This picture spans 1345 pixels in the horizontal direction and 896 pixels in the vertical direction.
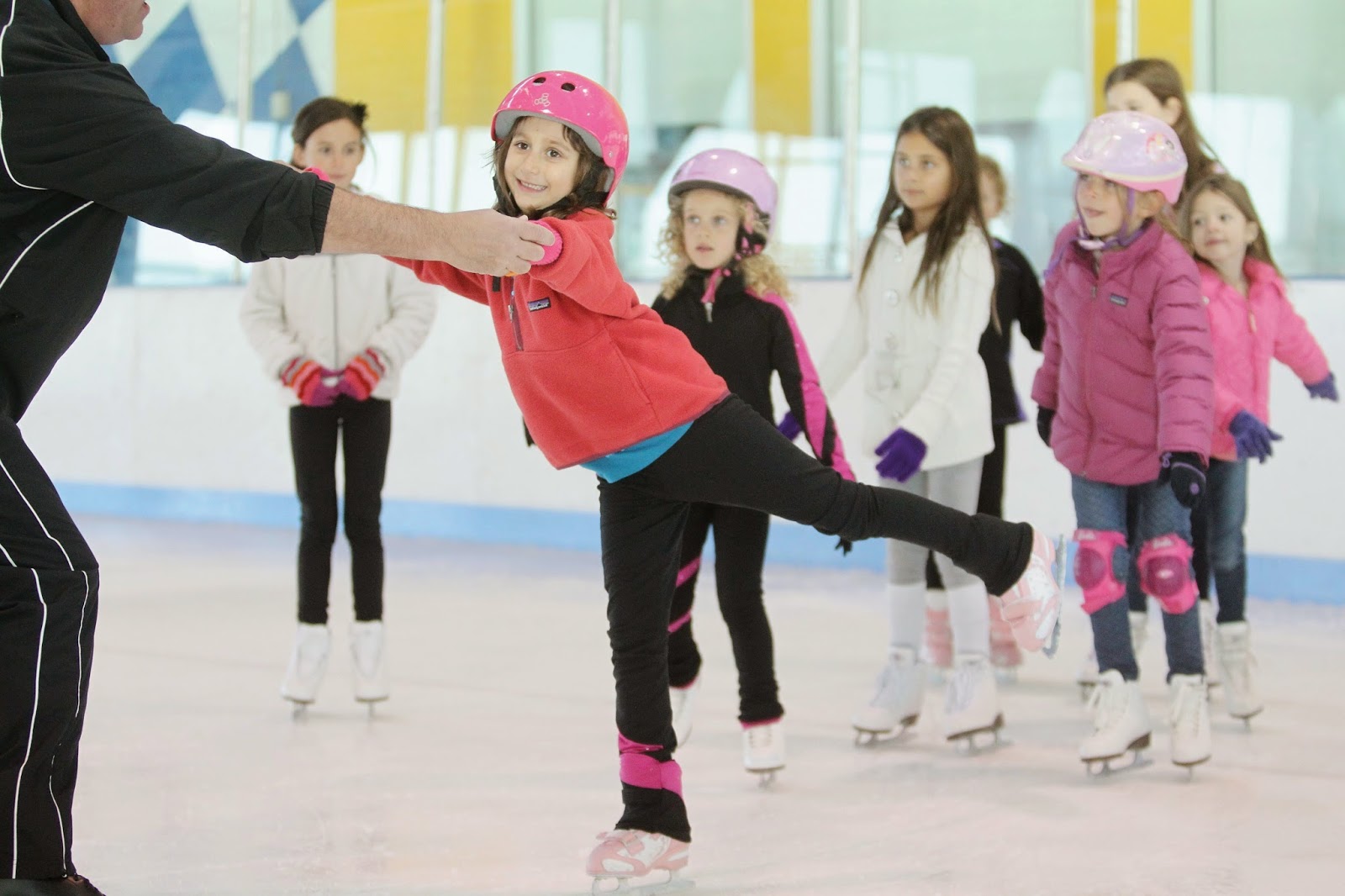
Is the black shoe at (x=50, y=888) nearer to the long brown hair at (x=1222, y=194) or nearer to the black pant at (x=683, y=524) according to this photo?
the black pant at (x=683, y=524)

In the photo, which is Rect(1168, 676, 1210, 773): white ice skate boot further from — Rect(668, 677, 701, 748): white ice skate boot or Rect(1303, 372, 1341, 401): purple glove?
Rect(1303, 372, 1341, 401): purple glove

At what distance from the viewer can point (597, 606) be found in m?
5.27

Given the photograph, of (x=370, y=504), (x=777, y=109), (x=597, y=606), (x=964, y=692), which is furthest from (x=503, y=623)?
(x=777, y=109)

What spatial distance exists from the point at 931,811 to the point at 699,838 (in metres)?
0.43

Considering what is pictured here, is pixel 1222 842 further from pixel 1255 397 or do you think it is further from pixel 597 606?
pixel 597 606

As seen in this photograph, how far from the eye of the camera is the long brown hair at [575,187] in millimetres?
2312

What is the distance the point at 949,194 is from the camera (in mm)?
3316

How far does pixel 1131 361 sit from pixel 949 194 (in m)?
0.56

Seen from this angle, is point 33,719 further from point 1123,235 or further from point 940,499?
point 1123,235

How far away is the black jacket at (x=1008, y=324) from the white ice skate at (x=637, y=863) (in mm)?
1880

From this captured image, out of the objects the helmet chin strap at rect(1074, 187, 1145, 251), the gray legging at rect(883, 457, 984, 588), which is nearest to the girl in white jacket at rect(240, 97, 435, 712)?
the gray legging at rect(883, 457, 984, 588)

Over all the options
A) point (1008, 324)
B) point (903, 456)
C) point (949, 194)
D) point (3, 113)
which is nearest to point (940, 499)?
point (903, 456)

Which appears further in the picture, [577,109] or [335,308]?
[335,308]

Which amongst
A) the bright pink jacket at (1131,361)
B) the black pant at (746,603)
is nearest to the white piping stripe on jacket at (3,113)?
the black pant at (746,603)
